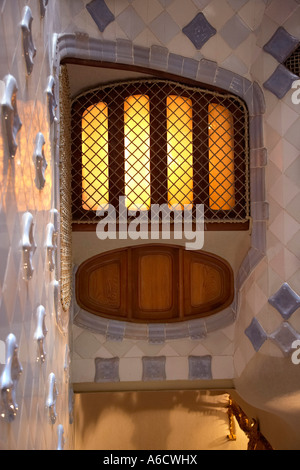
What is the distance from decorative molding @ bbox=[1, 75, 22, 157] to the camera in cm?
117

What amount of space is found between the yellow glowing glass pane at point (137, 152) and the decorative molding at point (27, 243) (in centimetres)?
191

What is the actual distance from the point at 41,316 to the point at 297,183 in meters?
1.94

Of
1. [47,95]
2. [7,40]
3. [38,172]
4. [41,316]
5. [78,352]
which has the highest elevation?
[47,95]

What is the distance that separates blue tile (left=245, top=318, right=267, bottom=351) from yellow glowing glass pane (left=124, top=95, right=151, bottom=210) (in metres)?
1.11

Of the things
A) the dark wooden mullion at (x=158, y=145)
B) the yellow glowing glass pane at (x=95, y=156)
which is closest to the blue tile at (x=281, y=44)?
the dark wooden mullion at (x=158, y=145)

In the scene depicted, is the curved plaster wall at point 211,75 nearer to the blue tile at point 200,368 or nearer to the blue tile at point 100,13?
the blue tile at point 100,13

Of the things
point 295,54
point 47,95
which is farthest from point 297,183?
point 47,95

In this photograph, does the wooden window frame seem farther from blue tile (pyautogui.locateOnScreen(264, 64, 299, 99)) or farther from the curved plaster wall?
blue tile (pyautogui.locateOnScreen(264, 64, 299, 99))

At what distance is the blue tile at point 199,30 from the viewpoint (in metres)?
3.04

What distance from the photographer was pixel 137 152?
11.1ft

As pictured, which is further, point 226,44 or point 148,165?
point 148,165

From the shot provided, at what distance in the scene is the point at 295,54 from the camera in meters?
3.08

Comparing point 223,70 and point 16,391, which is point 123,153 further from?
point 16,391

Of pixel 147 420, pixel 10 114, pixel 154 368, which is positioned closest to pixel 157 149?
pixel 154 368
